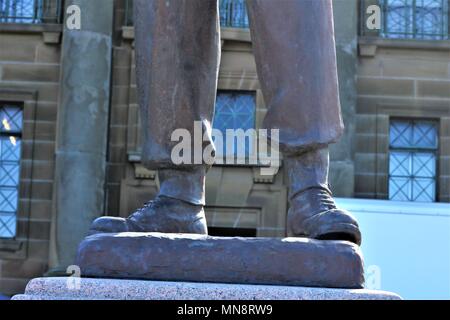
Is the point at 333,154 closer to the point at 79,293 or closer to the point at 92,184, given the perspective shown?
the point at 92,184

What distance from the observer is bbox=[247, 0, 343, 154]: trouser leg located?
235 cm

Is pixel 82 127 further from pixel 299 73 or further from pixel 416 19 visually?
pixel 299 73

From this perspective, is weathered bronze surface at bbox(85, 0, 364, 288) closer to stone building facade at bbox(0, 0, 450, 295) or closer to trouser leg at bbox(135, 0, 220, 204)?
trouser leg at bbox(135, 0, 220, 204)

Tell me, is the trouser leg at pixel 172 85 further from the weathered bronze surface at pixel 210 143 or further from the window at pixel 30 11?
the window at pixel 30 11

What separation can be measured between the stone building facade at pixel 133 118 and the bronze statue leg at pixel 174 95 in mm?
12222

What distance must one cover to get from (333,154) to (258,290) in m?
13.0

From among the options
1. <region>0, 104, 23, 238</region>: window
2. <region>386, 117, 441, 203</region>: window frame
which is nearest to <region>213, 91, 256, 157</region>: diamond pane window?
<region>386, 117, 441, 203</region>: window frame

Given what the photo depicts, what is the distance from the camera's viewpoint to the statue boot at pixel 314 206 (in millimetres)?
2236

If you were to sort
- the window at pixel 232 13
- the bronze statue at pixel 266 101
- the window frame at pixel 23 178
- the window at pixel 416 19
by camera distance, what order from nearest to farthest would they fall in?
the bronze statue at pixel 266 101
the window frame at pixel 23 178
the window at pixel 232 13
the window at pixel 416 19

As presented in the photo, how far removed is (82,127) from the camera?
14898 mm

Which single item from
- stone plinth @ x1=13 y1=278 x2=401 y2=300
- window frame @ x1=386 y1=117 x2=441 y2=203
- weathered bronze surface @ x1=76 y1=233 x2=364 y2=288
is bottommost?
stone plinth @ x1=13 y1=278 x2=401 y2=300

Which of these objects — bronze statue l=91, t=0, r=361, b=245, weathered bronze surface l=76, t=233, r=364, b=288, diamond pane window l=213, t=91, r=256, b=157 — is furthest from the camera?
diamond pane window l=213, t=91, r=256, b=157

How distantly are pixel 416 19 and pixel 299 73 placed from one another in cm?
1361

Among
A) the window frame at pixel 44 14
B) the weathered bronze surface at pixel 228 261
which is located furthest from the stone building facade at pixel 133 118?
the weathered bronze surface at pixel 228 261
